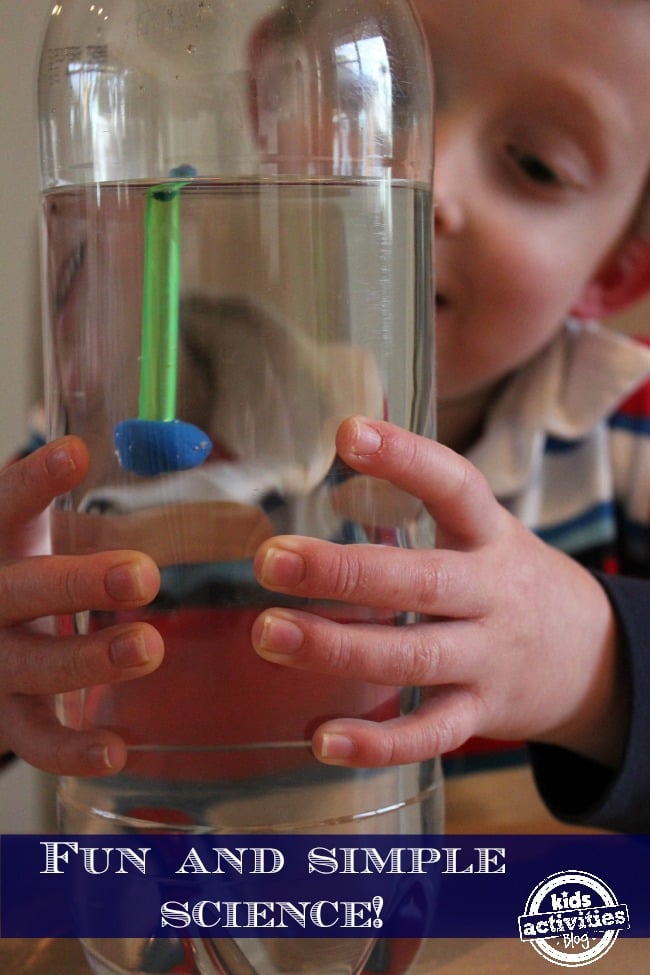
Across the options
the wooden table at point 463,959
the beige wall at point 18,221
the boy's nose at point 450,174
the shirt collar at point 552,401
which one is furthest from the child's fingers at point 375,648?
the beige wall at point 18,221

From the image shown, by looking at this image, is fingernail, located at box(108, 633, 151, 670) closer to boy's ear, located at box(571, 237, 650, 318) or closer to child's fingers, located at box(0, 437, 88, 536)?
child's fingers, located at box(0, 437, 88, 536)

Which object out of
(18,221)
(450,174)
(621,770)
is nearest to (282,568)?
(621,770)

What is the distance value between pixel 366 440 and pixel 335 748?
0.10 meters

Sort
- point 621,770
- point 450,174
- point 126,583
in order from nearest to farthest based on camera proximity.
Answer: point 126,583 < point 621,770 < point 450,174

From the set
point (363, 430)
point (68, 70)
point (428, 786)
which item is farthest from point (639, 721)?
point (68, 70)

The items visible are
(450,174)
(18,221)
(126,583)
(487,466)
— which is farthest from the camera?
(18,221)

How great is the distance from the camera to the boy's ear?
0.96m

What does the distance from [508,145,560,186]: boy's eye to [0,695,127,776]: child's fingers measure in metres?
0.47

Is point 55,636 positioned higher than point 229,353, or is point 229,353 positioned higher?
point 229,353

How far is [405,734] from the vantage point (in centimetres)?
40

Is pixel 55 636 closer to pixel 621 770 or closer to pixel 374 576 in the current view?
pixel 374 576

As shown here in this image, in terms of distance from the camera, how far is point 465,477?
43 centimetres

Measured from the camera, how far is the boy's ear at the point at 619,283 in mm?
961

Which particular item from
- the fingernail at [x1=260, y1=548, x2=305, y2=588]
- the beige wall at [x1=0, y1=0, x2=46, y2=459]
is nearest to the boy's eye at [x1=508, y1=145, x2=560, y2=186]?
the fingernail at [x1=260, y1=548, x2=305, y2=588]
